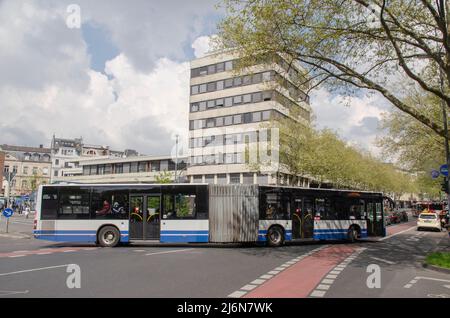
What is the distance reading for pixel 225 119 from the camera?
55281 millimetres

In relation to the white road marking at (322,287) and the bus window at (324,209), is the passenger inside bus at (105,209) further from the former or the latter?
the white road marking at (322,287)

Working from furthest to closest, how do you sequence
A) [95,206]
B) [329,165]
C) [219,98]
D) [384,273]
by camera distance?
1. [219,98]
2. [329,165]
3. [95,206]
4. [384,273]

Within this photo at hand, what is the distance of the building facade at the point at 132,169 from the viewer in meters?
63.3

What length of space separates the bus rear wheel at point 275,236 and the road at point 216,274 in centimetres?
278

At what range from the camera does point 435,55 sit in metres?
13.3

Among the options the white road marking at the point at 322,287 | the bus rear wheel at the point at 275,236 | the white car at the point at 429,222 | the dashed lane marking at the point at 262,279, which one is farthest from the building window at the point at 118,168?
the white road marking at the point at 322,287

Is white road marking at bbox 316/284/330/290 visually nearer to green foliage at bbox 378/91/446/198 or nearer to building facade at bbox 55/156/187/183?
green foliage at bbox 378/91/446/198

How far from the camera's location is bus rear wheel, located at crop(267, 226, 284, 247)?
18.7 m

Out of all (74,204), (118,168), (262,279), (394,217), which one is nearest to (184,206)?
(74,204)

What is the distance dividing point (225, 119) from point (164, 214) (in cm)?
3842

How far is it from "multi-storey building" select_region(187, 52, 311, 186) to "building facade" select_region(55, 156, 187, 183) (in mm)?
5724
